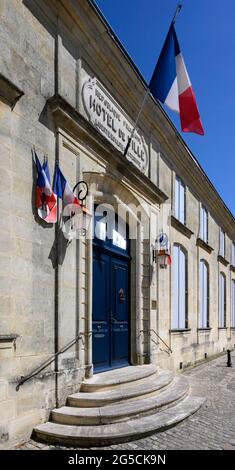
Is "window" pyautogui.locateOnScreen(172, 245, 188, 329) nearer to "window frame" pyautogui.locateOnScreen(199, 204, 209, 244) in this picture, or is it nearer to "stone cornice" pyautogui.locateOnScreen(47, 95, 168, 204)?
"window frame" pyautogui.locateOnScreen(199, 204, 209, 244)

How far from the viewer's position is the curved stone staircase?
188 inches

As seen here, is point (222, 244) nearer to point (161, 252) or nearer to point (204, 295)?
point (204, 295)

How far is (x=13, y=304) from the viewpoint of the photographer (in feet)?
15.4

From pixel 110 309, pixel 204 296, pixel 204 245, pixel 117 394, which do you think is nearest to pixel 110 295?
pixel 110 309

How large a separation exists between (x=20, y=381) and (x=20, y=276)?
3.92ft

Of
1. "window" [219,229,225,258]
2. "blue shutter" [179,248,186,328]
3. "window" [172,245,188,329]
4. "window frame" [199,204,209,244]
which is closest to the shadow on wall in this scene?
"window" [172,245,188,329]

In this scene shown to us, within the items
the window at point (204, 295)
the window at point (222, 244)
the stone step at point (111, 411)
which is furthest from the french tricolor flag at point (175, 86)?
the window at point (222, 244)

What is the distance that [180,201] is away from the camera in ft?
37.2

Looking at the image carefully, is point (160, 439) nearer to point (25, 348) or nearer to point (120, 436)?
point (120, 436)

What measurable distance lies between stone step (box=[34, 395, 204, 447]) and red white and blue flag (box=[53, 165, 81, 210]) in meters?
2.80

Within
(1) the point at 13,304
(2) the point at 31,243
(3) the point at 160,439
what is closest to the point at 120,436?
(3) the point at 160,439

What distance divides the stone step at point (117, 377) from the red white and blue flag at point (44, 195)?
96.2 inches

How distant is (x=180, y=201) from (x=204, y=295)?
3840mm

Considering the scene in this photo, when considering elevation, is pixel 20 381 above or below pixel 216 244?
below
